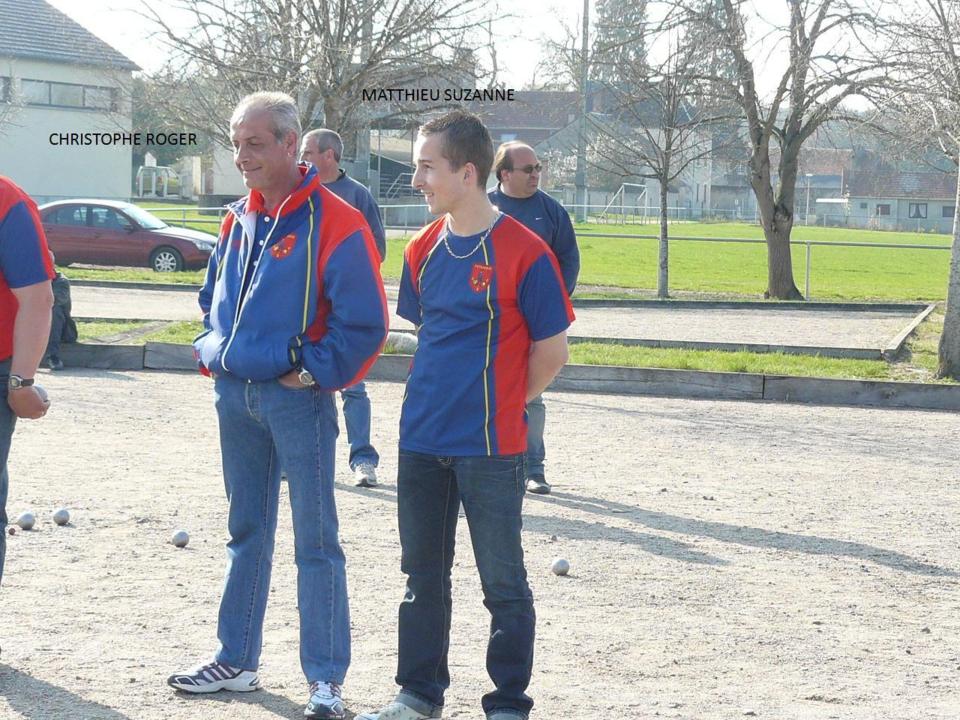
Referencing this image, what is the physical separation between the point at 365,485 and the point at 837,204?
103 metres

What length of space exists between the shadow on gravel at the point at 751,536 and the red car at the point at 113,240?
1899 cm

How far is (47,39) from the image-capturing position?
49875mm

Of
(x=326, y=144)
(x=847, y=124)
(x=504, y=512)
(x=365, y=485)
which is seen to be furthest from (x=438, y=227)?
(x=847, y=124)

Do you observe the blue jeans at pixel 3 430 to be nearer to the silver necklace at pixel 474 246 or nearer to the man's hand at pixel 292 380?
the man's hand at pixel 292 380

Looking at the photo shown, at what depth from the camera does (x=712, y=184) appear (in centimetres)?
10375

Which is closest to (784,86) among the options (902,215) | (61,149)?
(61,149)

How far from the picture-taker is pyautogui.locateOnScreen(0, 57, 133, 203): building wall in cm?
4844

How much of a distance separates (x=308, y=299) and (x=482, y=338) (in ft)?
1.84

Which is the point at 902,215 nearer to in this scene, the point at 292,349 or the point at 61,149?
the point at 61,149

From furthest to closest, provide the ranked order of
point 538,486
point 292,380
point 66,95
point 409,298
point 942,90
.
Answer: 1. point 66,95
2. point 942,90
3. point 538,486
4. point 409,298
5. point 292,380

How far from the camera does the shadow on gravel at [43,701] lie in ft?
13.9

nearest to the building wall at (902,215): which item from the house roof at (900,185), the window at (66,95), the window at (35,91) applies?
the house roof at (900,185)

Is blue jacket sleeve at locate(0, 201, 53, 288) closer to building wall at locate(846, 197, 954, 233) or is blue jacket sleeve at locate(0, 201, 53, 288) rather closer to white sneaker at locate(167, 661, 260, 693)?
white sneaker at locate(167, 661, 260, 693)

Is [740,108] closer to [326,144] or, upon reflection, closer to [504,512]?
A: [326,144]
